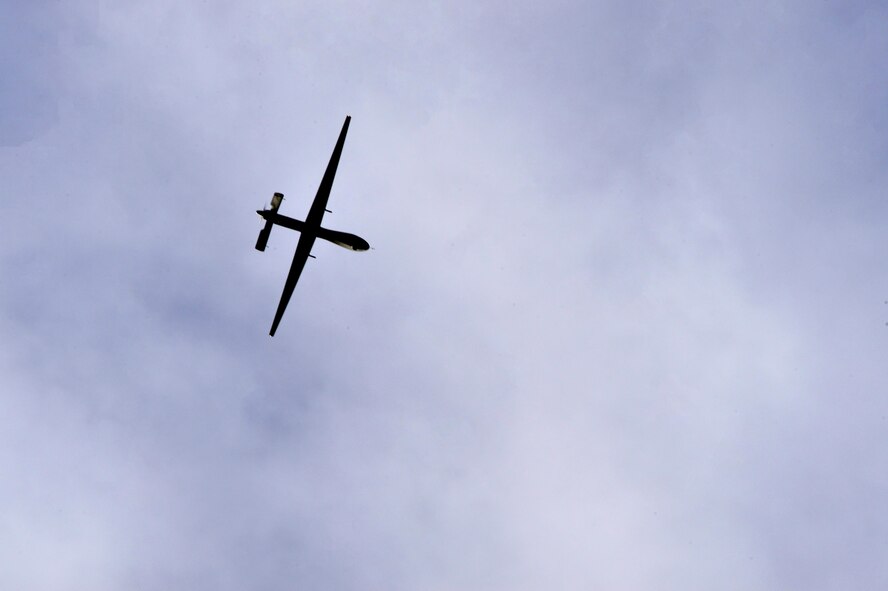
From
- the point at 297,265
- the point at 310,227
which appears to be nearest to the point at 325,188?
the point at 310,227

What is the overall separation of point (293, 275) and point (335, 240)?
808 cm

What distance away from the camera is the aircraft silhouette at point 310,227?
241ft

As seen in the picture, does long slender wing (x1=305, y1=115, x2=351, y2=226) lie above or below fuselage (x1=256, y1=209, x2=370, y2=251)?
above

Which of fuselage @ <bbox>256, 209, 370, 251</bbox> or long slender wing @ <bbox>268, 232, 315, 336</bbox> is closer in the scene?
fuselage @ <bbox>256, 209, 370, 251</bbox>

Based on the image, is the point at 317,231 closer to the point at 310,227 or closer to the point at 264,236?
the point at 310,227

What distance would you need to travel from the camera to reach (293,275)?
80.5 meters

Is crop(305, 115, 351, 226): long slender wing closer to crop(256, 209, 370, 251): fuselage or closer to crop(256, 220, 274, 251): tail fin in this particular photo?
crop(256, 209, 370, 251): fuselage

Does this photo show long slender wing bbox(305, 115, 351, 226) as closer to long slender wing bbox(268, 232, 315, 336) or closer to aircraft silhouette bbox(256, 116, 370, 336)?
aircraft silhouette bbox(256, 116, 370, 336)

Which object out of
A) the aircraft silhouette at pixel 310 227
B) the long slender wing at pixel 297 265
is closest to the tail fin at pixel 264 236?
the aircraft silhouette at pixel 310 227

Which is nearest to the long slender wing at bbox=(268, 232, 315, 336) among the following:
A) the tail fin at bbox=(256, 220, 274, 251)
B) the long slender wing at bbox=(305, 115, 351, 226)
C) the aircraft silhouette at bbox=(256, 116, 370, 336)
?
the aircraft silhouette at bbox=(256, 116, 370, 336)

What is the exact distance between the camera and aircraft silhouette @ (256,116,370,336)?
73562mm

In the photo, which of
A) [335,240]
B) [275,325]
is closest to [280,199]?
[335,240]

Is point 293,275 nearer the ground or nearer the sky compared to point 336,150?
nearer the ground

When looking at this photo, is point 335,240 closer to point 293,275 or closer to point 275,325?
point 293,275
